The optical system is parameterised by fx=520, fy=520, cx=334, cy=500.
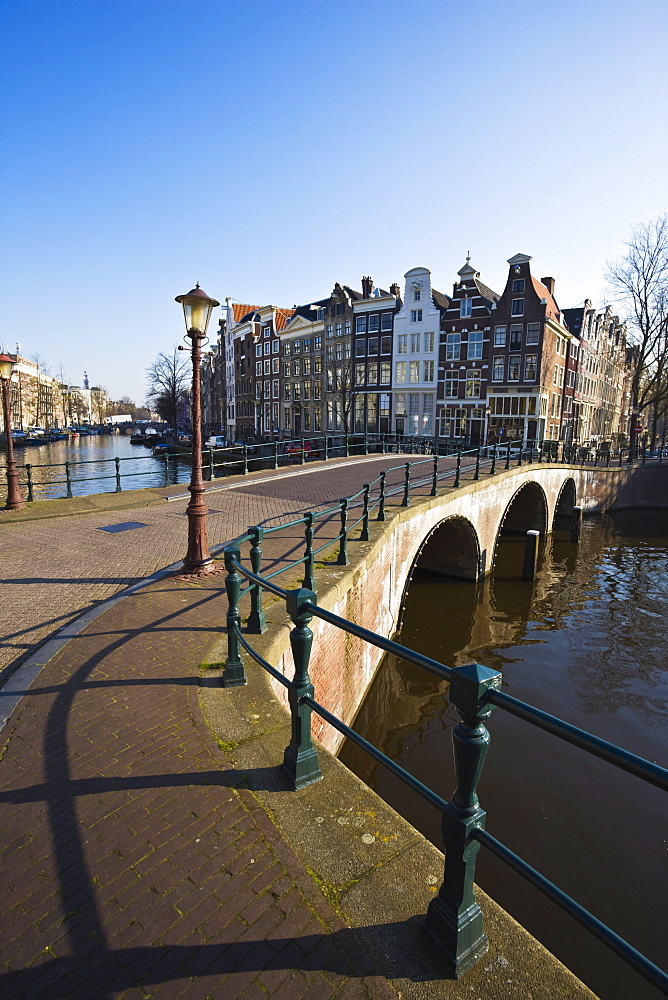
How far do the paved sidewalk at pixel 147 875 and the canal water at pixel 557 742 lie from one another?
4038 millimetres

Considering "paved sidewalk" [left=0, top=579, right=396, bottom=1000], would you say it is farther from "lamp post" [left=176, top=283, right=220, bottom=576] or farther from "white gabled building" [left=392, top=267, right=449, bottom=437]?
"white gabled building" [left=392, top=267, right=449, bottom=437]

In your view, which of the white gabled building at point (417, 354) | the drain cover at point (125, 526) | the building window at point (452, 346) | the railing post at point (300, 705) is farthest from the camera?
the white gabled building at point (417, 354)

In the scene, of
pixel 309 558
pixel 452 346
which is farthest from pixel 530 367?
pixel 309 558

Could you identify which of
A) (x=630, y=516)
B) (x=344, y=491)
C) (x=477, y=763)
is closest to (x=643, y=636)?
(x=344, y=491)

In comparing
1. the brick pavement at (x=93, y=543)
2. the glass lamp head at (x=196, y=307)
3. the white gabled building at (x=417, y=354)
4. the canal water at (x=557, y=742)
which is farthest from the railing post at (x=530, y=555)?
the white gabled building at (x=417, y=354)

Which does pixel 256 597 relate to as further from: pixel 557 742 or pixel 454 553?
pixel 454 553

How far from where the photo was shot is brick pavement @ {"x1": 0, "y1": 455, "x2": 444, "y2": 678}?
597 cm

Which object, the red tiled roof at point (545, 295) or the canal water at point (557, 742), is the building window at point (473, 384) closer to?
the red tiled roof at point (545, 295)

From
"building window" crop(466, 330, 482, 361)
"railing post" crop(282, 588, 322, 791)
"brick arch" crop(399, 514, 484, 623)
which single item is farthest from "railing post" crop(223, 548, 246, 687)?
"building window" crop(466, 330, 482, 361)

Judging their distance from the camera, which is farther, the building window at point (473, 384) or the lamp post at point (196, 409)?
the building window at point (473, 384)

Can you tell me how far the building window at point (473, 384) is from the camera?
3647 cm

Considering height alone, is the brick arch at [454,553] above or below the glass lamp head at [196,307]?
below

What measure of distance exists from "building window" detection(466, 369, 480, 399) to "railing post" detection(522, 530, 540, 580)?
22113mm

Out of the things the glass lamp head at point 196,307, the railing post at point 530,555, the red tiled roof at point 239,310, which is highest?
the red tiled roof at point 239,310
